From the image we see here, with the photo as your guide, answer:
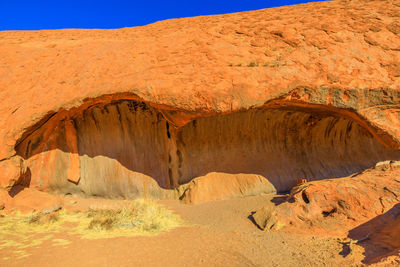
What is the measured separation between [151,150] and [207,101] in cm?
262

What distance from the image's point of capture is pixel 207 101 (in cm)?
556

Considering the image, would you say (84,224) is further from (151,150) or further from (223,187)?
(223,187)

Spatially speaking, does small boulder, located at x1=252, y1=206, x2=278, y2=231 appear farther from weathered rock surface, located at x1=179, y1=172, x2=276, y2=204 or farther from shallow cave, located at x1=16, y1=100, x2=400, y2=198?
shallow cave, located at x1=16, y1=100, x2=400, y2=198

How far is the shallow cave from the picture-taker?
23.6 ft

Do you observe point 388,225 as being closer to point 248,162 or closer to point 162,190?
point 248,162

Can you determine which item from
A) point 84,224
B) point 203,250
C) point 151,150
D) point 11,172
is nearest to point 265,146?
point 151,150

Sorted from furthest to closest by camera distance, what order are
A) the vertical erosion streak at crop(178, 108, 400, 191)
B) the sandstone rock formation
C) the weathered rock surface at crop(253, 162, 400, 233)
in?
1. the vertical erosion streak at crop(178, 108, 400, 191)
2. the sandstone rock formation
3. the weathered rock surface at crop(253, 162, 400, 233)

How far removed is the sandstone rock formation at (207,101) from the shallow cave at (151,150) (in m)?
0.03

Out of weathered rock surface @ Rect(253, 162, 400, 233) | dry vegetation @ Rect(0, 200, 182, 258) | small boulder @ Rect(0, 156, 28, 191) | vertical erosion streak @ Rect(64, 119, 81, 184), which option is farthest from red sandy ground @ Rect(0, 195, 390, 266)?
vertical erosion streak @ Rect(64, 119, 81, 184)

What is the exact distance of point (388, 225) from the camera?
Result: 380 centimetres

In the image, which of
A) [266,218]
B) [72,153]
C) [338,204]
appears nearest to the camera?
[338,204]

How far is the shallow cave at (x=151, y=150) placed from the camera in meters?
7.18

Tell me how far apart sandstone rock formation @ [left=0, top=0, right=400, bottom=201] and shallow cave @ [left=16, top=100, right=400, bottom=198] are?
0.03 m

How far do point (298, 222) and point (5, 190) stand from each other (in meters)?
6.29
